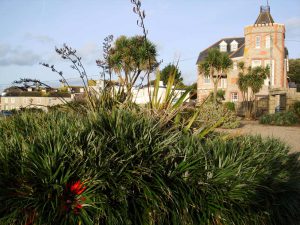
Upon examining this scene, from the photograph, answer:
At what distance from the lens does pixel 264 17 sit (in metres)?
39.3

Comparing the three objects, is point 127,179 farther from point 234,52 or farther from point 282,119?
point 234,52

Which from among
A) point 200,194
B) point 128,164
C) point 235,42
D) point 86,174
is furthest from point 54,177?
point 235,42

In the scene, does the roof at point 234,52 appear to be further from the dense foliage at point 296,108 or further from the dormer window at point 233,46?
the dense foliage at point 296,108

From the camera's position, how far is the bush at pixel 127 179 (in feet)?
10.1

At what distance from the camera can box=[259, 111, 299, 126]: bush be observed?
2277cm

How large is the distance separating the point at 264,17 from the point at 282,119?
815 inches

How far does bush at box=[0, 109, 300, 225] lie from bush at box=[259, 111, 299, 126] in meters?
19.9

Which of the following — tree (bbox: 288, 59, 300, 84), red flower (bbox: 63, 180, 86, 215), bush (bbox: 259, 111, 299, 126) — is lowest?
bush (bbox: 259, 111, 299, 126)

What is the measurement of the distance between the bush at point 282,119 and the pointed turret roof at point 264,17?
1886 cm

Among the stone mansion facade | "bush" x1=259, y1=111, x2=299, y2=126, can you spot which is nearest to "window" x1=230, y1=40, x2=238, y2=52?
the stone mansion facade

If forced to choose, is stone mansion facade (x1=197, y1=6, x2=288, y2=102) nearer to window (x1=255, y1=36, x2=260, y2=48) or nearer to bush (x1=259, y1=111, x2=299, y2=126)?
window (x1=255, y1=36, x2=260, y2=48)

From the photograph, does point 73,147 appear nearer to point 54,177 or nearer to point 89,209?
point 54,177

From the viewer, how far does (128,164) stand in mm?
3488

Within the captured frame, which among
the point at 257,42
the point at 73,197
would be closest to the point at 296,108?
the point at 257,42
